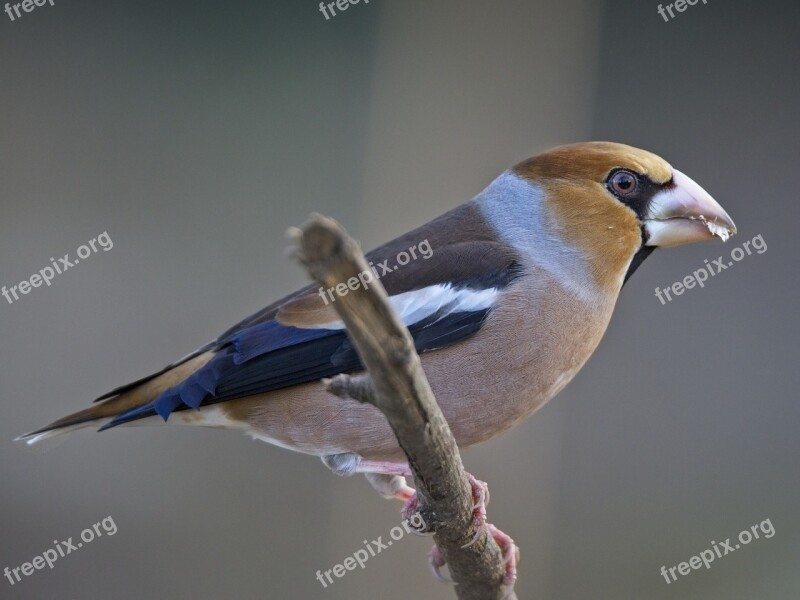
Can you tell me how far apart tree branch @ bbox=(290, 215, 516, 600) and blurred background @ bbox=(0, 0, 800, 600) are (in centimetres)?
207

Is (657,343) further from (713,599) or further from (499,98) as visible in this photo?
(499,98)

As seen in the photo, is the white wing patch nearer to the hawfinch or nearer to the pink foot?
the hawfinch

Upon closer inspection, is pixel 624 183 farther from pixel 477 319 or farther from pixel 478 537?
pixel 478 537

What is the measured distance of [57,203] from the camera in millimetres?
4426

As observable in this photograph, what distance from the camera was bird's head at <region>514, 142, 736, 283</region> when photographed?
2578 millimetres

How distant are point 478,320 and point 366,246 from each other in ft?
6.15

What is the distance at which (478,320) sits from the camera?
244 cm

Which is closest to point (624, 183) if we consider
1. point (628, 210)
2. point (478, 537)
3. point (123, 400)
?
point (628, 210)

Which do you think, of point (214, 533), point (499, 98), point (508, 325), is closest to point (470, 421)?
point (508, 325)

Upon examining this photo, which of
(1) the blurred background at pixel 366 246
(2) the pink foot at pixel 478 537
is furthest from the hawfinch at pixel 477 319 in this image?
(1) the blurred background at pixel 366 246

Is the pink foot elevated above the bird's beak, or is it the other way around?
the bird's beak

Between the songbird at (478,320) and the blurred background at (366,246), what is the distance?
1476mm

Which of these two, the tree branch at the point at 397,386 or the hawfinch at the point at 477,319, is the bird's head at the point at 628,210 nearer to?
the hawfinch at the point at 477,319

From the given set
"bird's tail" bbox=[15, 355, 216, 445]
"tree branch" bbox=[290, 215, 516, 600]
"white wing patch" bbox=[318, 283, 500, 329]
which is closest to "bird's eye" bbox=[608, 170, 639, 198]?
"white wing patch" bbox=[318, 283, 500, 329]
